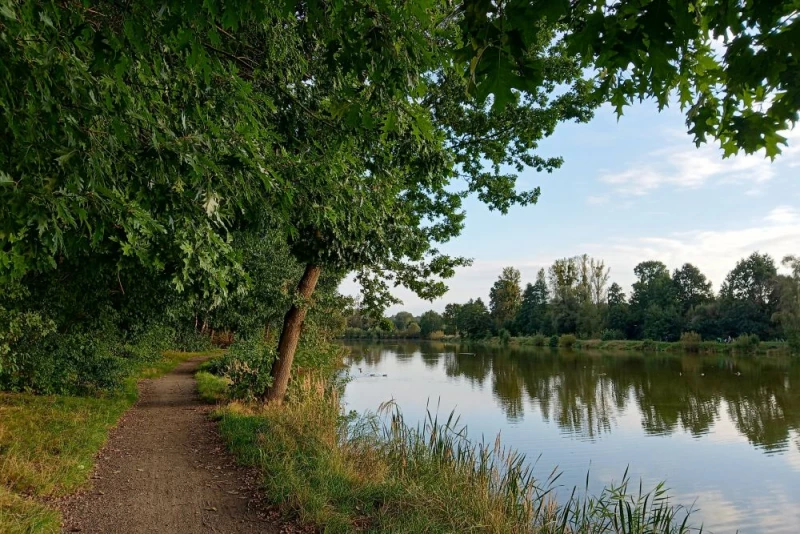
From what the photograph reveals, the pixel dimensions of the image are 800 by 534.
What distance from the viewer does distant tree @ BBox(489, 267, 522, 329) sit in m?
88.3

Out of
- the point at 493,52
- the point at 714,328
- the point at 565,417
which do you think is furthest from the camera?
the point at 714,328

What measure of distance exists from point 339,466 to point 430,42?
15.8ft

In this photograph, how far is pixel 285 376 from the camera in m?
11.6

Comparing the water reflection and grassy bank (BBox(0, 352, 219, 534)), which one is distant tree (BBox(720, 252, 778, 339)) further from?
grassy bank (BBox(0, 352, 219, 534))

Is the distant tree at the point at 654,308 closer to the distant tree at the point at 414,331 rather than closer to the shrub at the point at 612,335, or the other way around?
the shrub at the point at 612,335

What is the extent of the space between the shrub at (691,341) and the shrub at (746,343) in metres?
4.11

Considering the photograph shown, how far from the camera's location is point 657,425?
1519 cm

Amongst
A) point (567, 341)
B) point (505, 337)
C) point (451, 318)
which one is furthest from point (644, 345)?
point (451, 318)

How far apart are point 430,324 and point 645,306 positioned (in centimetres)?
5291

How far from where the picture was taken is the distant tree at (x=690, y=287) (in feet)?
217

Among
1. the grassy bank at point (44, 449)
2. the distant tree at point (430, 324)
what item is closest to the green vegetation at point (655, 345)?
the distant tree at point (430, 324)

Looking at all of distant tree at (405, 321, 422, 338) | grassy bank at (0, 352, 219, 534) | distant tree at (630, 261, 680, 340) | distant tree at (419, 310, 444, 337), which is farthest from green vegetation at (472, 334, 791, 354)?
grassy bank at (0, 352, 219, 534)

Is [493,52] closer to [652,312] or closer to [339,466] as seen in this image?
[339,466]

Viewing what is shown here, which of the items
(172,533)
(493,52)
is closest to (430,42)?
(493,52)
